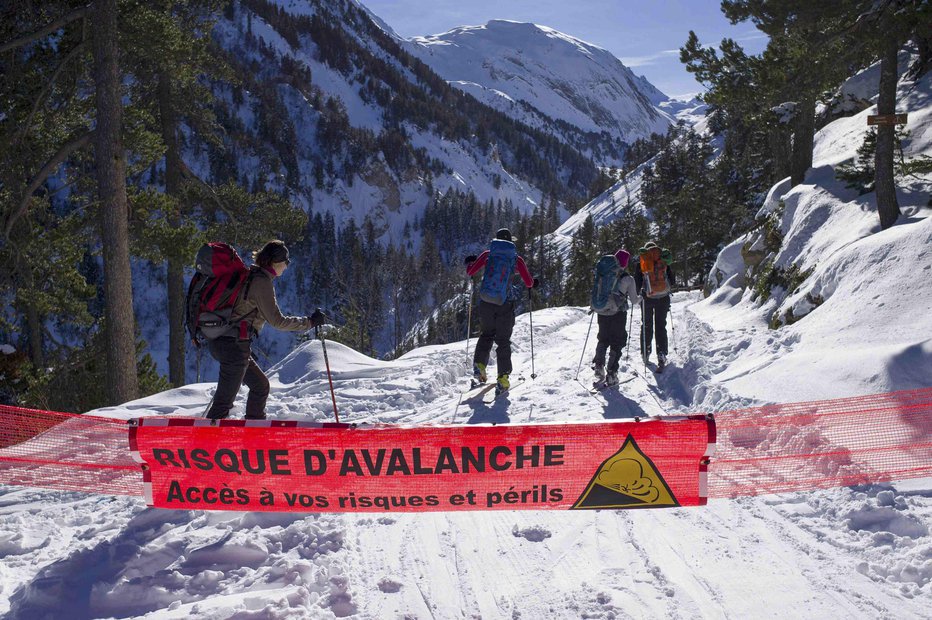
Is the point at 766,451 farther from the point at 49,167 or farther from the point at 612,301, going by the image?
the point at 49,167

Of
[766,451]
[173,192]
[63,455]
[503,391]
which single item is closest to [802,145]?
[503,391]

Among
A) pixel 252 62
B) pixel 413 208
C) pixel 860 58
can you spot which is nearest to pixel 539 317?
pixel 860 58

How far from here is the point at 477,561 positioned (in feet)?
13.7

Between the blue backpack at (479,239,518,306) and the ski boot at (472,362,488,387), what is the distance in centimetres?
112

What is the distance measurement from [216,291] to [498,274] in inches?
167

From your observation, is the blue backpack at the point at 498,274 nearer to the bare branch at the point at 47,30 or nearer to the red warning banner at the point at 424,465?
the red warning banner at the point at 424,465

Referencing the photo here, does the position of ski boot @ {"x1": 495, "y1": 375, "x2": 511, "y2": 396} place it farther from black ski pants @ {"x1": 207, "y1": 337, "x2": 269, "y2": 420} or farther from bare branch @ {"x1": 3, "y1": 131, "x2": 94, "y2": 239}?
bare branch @ {"x1": 3, "y1": 131, "x2": 94, "y2": 239}

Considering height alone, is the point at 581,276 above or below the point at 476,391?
above

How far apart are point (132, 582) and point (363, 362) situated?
6988 millimetres

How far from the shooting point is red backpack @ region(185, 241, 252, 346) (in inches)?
191

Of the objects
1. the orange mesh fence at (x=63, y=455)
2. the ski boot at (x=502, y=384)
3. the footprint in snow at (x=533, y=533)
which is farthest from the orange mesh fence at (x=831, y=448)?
the orange mesh fence at (x=63, y=455)

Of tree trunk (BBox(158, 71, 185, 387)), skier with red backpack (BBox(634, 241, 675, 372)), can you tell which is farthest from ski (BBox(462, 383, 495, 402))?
tree trunk (BBox(158, 71, 185, 387))

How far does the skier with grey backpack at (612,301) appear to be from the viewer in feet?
28.8

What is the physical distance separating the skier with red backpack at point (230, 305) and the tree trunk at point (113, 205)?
572cm
